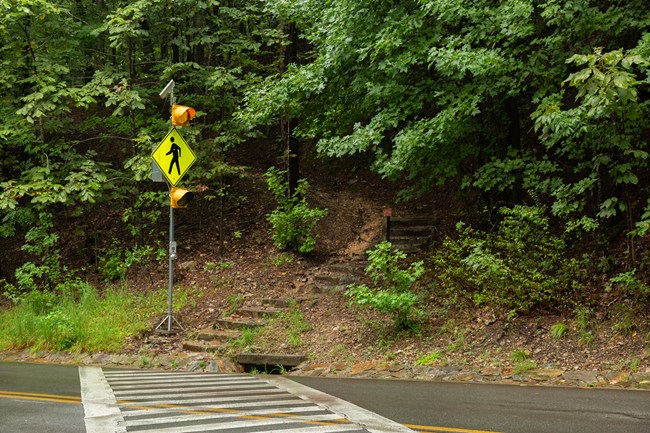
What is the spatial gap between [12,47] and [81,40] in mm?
2432

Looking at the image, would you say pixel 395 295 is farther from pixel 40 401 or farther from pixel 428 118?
pixel 40 401

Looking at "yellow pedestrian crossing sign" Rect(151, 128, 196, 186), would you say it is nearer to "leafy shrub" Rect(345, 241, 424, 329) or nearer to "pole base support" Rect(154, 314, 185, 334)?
"pole base support" Rect(154, 314, 185, 334)

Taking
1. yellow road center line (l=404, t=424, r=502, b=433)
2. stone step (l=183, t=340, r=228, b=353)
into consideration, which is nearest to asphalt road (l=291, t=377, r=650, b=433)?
yellow road center line (l=404, t=424, r=502, b=433)

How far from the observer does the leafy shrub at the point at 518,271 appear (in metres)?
10.2

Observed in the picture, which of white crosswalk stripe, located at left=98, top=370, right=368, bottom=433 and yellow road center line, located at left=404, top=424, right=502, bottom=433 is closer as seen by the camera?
yellow road center line, located at left=404, top=424, right=502, bottom=433

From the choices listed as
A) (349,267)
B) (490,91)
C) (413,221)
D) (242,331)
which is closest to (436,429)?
(490,91)

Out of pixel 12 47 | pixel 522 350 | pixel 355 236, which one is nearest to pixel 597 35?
pixel 522 350

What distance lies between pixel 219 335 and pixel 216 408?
5589mm

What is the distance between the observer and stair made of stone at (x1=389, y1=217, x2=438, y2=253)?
15.0 meters

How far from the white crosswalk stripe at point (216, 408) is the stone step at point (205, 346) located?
2322 millimetres

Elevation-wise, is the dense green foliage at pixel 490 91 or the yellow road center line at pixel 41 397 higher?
the dense green foliage at pixel 490 91

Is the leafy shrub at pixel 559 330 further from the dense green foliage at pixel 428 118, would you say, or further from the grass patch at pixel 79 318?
the grass patch at pixel 79 318

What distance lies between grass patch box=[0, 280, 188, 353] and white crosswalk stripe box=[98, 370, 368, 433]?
371 cm

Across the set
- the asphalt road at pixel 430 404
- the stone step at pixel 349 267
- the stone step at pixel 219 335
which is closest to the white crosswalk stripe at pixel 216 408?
the asphalt road at pixel 430 404
